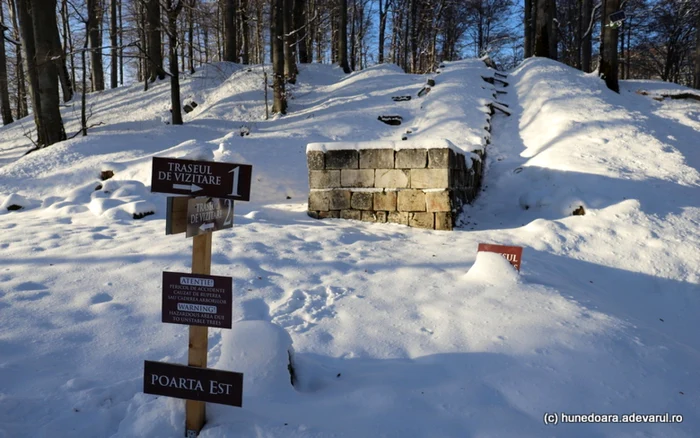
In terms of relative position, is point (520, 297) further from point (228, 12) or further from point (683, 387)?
point (228, 12)

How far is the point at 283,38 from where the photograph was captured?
46.4 feet

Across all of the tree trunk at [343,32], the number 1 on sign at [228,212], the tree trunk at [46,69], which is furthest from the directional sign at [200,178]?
the tree trunk at [343,32]

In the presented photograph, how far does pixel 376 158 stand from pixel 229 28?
15.7 meters

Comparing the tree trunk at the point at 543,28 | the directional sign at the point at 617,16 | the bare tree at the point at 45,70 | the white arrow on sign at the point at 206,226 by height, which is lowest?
the white arrow on sign at the point at 206,226

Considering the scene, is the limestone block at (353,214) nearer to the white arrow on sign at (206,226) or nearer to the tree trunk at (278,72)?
the white arrow on sign at (206,226)

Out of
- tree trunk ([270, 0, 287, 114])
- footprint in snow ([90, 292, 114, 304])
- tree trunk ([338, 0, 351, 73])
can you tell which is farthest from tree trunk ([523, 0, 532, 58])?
footprint in snow ([90, 292, 114, 304])

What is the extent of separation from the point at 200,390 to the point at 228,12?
63.4 ft

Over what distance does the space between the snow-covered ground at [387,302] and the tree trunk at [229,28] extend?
37.8 feet

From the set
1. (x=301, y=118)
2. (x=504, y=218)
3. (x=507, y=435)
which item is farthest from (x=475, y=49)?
(x=507, y=435)

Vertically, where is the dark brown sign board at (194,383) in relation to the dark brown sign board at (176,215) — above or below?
below

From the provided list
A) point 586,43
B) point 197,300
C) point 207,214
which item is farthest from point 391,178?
point 586,43

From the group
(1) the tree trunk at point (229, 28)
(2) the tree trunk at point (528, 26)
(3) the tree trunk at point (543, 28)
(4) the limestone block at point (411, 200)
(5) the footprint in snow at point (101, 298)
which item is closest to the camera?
(5) the footprint in snow at point (101, 298)

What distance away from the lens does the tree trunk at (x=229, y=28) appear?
18.1 meters

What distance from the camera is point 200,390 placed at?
202 centimetres
